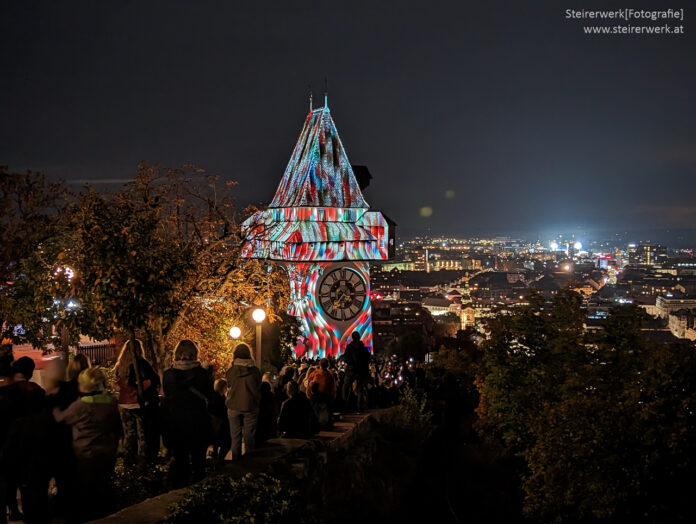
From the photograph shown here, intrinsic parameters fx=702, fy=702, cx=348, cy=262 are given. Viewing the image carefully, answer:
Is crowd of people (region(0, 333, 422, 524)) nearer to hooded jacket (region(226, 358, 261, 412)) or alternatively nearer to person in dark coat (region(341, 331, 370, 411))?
hooded jacket (region(226, 358, 261, 412))

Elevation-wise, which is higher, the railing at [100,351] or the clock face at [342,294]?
the clock face at [342,294]

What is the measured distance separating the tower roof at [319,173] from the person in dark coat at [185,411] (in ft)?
75.9

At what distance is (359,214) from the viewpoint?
31391 mm

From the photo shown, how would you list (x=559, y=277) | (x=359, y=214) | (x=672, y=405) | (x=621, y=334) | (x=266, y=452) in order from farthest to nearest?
(x=559, y=277), (x=359, y=214), (x=621, y=334), (x=672, y=405), (x=266, y=452)

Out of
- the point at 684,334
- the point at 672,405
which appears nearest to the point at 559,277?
the point at 684,334

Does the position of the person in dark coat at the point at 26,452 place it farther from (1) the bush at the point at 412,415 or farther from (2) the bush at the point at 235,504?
(1) the bush at the point at 412,415

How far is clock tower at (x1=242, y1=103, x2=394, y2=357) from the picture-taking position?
29641mm

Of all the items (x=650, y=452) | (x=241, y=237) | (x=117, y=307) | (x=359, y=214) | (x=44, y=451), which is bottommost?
(x=650, y=452)

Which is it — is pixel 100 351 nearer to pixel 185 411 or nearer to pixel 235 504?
pixel 185 411

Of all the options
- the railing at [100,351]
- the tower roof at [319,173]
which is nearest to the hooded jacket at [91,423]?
the railing at [100,351]

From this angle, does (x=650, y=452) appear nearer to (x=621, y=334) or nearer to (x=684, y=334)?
(x=621, y=334)

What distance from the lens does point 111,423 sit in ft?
20.7

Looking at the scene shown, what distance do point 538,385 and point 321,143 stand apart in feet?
48.7

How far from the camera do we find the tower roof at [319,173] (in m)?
30.9
